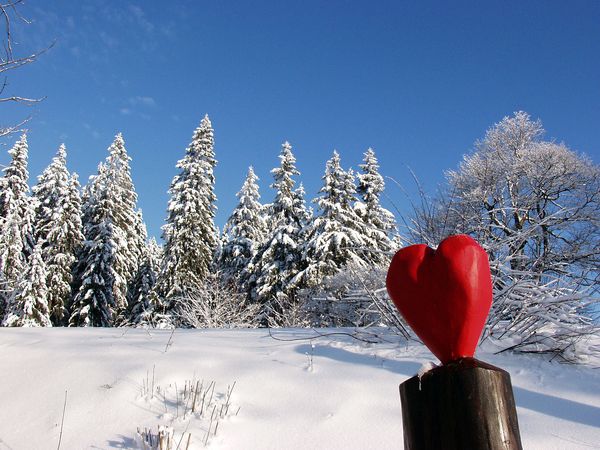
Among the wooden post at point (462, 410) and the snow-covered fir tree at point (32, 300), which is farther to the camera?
the snow-covered fir tree at point (32, 300)

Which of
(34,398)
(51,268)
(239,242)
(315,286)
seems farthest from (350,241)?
(34,398)

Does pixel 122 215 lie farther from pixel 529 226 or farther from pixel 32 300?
pixel 529 226

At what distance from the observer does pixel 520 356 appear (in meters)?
3.47

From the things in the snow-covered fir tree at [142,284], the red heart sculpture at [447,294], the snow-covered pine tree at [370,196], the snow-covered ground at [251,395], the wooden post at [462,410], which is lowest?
the snow-covered ground at [251,395]

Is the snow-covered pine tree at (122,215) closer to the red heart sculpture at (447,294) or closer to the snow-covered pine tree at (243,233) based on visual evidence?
the snow-covered pine tree at (243,233)

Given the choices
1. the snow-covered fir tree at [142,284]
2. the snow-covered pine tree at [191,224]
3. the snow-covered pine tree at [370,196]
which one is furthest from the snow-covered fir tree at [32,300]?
the snow-covered pine tree at [370,196]

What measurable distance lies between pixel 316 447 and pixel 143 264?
3068 centimetres

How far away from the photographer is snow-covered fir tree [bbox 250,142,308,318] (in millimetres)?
21547

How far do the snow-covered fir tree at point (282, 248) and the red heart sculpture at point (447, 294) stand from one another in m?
18.9

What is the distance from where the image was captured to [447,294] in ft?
3.11

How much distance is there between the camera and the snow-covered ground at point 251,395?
244cm

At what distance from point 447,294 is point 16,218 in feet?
78.9

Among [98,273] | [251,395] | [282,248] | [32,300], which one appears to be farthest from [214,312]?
[251,395]

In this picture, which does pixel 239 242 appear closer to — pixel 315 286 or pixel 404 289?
pixel 315 286
